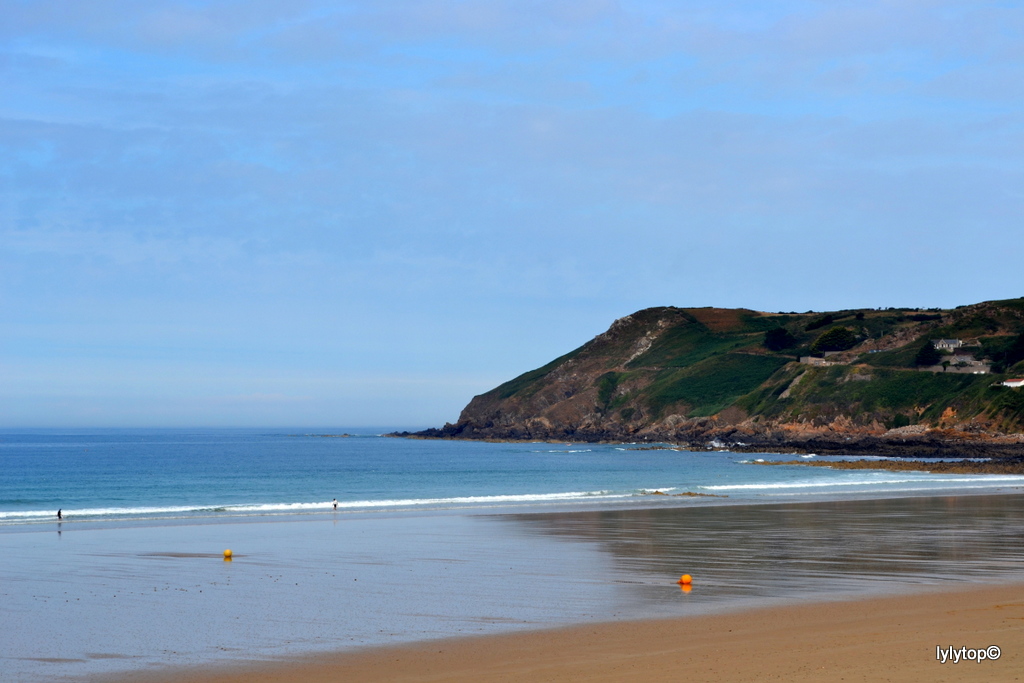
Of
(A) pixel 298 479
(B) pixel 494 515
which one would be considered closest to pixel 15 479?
(A) pixel 298 479

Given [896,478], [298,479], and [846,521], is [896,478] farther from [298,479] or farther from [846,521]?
[298,479]

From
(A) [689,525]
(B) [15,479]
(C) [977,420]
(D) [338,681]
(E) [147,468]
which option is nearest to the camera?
(D) [338,681]

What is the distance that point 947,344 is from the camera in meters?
130

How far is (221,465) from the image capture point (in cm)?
8556

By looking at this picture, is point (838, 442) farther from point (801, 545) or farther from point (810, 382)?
point (801, 545)

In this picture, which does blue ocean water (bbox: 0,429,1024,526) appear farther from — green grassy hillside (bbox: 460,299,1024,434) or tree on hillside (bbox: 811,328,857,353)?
tree on hillside (bbox: 811,328,857,353)

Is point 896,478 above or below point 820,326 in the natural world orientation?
below

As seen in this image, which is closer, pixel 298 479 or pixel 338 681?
pixel 338 681

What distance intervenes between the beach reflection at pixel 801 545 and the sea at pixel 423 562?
9 centimetres

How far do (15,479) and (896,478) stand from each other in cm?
6079

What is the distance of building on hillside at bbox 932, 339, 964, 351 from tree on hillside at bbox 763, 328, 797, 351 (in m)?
53.1

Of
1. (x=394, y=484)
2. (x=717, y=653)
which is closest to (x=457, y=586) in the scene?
(x=717, y=653)

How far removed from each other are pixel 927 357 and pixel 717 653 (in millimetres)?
125386

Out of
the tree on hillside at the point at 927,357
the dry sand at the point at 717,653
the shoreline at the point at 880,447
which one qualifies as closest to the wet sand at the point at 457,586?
the dry sand at the point at 717,653
